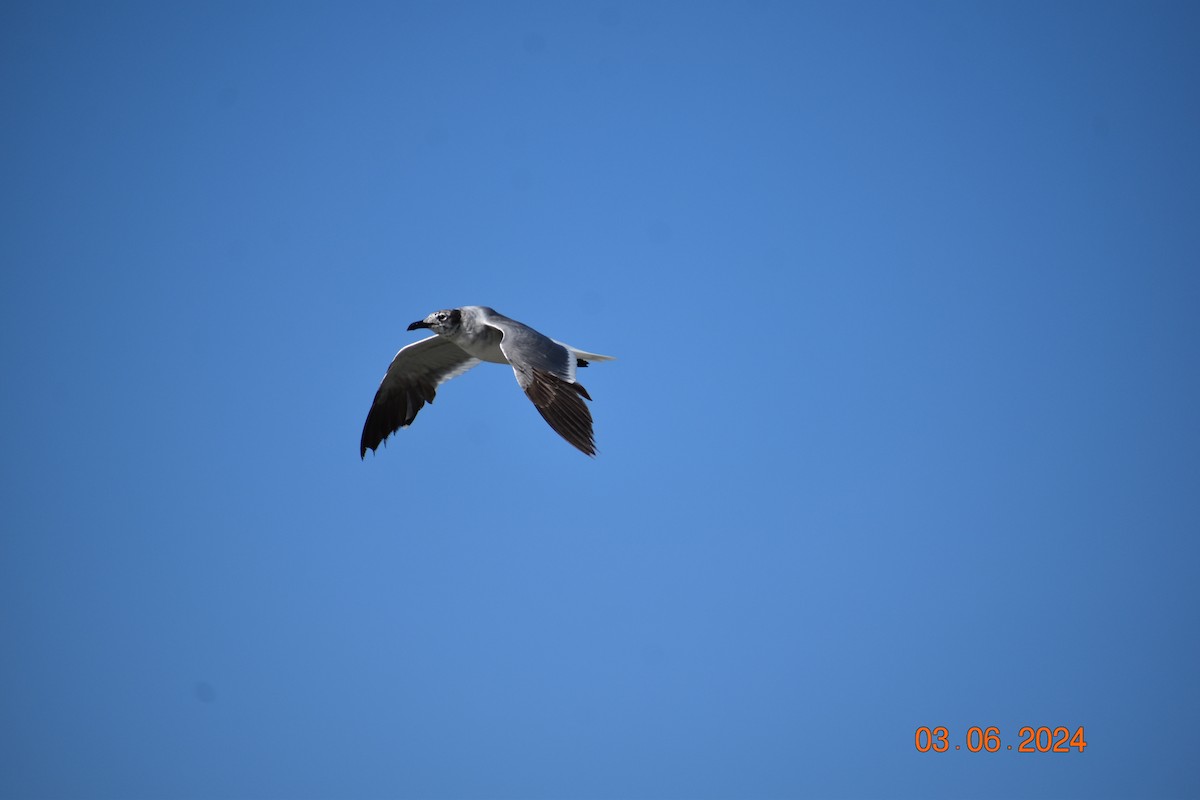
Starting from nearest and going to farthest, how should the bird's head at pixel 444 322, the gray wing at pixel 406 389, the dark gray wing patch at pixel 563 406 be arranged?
1. the dark gray wing patch at pixel 563 406
2. the bird's head at pixel 444 322
3. the gray wing at pixel 406 389

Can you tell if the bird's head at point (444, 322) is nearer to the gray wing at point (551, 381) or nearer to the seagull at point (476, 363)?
the seagull at point (476, 363)

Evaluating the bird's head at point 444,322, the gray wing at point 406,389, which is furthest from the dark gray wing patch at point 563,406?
the gray wing at point 406,389

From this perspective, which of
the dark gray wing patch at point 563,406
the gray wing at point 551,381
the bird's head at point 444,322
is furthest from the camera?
the bird's head at point 444,322

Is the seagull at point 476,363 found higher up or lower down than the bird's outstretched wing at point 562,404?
higher up

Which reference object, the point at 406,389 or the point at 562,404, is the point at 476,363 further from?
the point at 562,404

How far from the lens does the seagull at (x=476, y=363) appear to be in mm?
10203

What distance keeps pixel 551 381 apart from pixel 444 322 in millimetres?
2591

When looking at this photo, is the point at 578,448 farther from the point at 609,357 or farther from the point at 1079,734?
the point at 1079,734

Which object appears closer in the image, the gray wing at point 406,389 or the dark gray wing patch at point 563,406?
the dark gray wing patch at point 563,406

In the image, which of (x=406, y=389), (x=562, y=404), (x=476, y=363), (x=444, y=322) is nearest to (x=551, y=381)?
(x=562, y=404)

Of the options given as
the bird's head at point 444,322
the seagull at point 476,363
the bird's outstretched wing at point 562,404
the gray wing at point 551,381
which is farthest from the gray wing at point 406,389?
the bird's outstretched wing at point 562,404

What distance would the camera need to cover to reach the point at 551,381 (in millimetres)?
10562

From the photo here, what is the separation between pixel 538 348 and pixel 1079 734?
7.92 meters

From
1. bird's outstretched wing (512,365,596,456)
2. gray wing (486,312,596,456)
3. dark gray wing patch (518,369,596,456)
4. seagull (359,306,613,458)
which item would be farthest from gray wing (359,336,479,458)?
dark gray wing patch (518,369,596,456)
